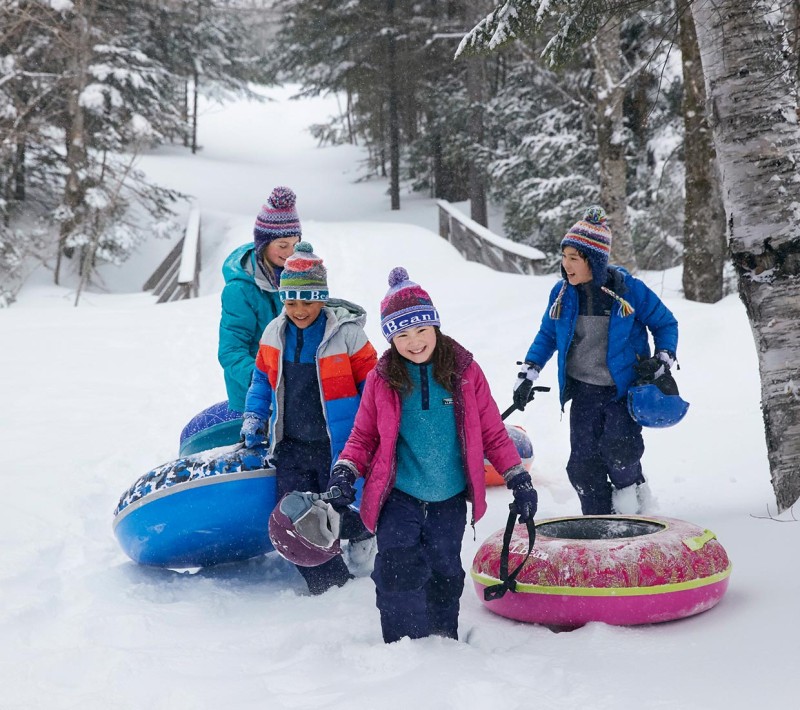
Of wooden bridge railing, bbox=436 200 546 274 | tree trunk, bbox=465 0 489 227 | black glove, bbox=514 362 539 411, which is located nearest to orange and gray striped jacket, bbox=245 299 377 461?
black glove, bbox=514 362 539 411

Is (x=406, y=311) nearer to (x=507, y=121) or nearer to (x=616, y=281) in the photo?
(x=616, y=281)

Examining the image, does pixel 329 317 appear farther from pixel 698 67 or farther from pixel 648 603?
pixel 698 67

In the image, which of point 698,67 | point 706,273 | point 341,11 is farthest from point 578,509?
point 341,11

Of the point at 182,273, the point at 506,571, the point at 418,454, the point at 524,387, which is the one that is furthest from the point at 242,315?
the point at 182,273

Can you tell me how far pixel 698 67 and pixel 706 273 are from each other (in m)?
2.16

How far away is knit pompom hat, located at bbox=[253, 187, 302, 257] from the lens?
447cm

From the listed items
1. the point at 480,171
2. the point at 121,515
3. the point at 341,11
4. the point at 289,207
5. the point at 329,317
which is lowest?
the point at 121,515

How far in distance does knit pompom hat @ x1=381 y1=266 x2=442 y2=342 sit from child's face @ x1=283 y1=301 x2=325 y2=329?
0.72m

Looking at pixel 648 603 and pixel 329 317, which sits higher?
pixel 329 317

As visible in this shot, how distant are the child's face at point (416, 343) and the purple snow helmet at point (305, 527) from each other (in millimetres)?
624

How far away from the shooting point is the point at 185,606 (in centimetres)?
387

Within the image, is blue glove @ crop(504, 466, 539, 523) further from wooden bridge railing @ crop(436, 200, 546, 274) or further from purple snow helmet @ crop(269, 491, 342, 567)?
wooden bridge railing @ crop(436, 200, 546, 274)

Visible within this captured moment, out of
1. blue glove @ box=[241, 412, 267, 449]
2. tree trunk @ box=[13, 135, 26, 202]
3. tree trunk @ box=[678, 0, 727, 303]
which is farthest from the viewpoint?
tree trunk @ box=[13, 135, 26, 202]

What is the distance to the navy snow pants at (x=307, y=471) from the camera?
4074mm
